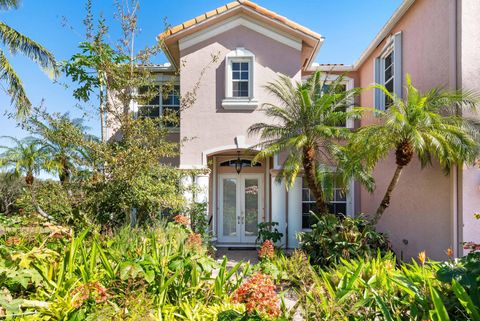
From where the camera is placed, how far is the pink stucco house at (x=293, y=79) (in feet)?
26.1

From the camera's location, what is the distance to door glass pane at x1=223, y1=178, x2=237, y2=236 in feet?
45.8

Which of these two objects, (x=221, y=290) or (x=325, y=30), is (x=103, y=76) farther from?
(x=325, y=30)

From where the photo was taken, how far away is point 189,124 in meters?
12.0

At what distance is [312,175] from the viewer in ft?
31.9

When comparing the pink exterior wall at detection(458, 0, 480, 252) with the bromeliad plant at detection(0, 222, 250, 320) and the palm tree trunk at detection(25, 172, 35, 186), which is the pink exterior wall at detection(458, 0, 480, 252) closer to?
A: the bromeliad plant at detection(0, 222, 250, 320)

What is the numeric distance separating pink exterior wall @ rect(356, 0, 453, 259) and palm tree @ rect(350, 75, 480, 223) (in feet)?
2.90

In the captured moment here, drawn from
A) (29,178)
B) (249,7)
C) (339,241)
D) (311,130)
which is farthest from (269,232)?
(29,178)

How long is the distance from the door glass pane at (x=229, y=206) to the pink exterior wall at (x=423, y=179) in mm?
6126

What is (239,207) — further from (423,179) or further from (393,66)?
(393,66)

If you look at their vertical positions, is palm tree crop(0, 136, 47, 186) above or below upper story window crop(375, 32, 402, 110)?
below

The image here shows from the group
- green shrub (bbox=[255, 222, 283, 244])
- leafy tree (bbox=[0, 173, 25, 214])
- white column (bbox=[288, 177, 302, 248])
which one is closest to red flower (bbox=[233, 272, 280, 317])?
green shrub (bbox=[255, 222, 283, 244])

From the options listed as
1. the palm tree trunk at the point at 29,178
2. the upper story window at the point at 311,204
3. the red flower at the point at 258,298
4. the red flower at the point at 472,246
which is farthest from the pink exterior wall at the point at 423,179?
the palm tree trunk at the point at 29,178

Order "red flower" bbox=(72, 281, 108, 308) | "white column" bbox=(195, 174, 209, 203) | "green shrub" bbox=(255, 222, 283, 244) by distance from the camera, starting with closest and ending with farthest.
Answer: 1. "red flower" bbox=(72, 281, 108, 308)
2. "green shrub" bbox=(255, 222, 283, 244)
3. "white column" bbox=(195, 174, 209, 203)

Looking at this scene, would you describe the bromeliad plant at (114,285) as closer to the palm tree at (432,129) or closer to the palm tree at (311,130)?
the palm tree at (311,130)
